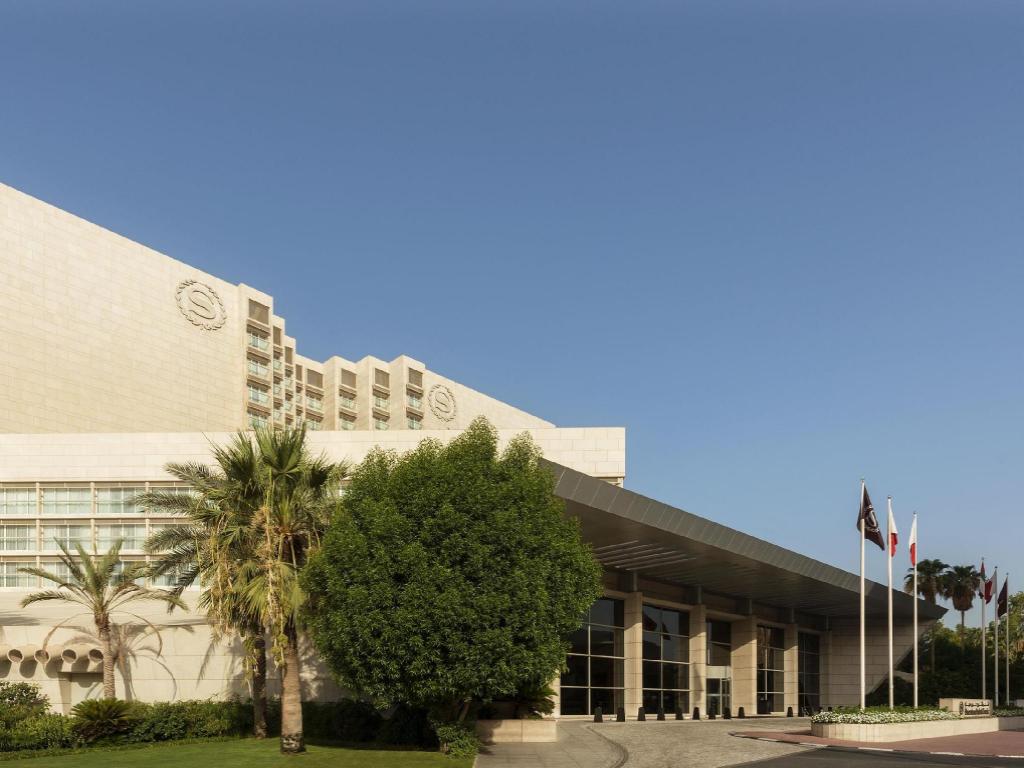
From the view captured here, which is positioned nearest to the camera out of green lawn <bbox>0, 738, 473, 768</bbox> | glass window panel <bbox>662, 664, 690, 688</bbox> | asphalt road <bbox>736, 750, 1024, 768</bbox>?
green lawn <bbox>0, 738, 473, 768</bbox>

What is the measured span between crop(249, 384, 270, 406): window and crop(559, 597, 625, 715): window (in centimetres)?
5024

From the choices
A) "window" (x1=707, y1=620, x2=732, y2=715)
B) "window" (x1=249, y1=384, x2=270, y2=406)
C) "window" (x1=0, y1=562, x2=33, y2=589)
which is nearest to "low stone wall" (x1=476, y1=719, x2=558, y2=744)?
"window" (x1=0, y1=562, x2=33, y2=589)

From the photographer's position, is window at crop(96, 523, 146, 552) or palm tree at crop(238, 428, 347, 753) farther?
window at crop(96, 523, 146, 552)

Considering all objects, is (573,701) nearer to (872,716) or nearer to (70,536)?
(872,716)

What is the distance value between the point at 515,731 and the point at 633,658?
15.5 meters

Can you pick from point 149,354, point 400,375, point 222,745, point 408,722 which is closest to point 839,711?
point 408,722

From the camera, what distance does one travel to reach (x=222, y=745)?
102 feet

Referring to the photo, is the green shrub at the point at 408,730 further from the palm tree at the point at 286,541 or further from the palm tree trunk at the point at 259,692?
the palm tree trunk at the point at 259,692

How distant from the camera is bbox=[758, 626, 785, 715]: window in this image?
6075 centimetres

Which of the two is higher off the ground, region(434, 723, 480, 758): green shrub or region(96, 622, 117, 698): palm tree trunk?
region(96, 622, 117, 698): palm tree trunk

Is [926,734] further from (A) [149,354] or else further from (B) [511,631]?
(A) [149,354]

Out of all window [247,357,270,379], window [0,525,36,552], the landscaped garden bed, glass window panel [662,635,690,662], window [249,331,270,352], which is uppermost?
window [249,331,270,352]

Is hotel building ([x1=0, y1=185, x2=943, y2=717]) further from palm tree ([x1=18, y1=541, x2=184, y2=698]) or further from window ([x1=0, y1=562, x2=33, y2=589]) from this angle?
palm tree ([x1=18, y1=541, x2=184, y2=698])

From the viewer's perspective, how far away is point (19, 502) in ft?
145
